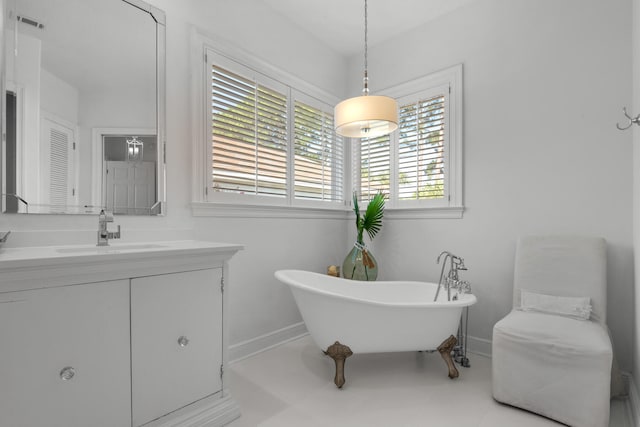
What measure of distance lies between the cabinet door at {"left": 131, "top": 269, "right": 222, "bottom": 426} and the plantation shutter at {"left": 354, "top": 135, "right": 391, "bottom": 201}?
2.08 meters

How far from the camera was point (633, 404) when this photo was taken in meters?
1.80

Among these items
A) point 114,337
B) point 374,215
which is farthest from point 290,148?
point 114,337

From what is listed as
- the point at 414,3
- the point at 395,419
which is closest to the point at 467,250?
the point at 395,419

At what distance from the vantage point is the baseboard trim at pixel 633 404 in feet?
5.45

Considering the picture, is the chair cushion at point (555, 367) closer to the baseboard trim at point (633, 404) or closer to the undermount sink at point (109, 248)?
the baseboard trim at point (633, 404)

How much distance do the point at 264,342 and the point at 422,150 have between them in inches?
87.2

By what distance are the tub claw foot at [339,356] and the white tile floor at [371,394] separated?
0.19 feet

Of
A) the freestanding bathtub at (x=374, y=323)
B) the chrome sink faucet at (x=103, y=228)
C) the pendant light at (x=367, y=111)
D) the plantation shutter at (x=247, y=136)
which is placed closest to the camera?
the chrome sink faucet at (x=103, y=228)

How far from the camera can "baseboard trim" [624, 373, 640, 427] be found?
65.4 inches

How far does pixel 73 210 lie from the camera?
1779 millimetres

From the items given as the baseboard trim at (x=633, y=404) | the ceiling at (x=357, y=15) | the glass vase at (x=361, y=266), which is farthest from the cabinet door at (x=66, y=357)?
the ceiling at (x=357, y=15)

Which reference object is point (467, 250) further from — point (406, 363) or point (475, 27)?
point (475, 27)

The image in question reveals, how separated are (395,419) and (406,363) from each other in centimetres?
72

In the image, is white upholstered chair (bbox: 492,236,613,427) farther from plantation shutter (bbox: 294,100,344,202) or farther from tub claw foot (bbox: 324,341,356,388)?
plantation shutter (bbox: 294,100,344,202)
